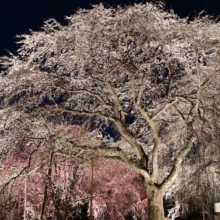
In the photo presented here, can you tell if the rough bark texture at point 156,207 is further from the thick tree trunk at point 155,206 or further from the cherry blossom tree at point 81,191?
the cherry blossom tree at point 81,191

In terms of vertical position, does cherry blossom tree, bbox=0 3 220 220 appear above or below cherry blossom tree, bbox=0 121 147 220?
above

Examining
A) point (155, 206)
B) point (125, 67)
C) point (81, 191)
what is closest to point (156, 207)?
point (155, 206)

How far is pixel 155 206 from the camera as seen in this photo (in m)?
7.29

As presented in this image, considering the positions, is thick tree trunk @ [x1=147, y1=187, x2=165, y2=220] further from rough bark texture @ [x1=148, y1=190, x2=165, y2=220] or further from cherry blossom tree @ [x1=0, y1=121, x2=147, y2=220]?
cherry blossom tree @ [x1=0, y1=121, x2=147, y2=220]

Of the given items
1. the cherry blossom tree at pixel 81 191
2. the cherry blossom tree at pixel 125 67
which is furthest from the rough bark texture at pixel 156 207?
the cherry blossom tree at pixel 81 191

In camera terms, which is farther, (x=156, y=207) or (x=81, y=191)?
(x=81, y=191)

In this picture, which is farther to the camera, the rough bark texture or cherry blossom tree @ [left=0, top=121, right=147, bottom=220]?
cherry blossom tree @ [left=0, top=121, right=147, bottom=220]

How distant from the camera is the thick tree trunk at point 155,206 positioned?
723 cm

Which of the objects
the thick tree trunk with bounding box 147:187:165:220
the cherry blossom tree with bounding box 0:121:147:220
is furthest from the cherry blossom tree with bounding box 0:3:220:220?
the cherry blossom tree with bounding box 0:121:147:220

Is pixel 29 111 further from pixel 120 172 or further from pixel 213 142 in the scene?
pixel 120 172

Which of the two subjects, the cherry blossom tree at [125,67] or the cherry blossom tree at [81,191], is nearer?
the cherry blossom tree at [125,67]

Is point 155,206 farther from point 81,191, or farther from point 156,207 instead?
point 81,191

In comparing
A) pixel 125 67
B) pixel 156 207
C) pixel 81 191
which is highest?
pixel 125 67

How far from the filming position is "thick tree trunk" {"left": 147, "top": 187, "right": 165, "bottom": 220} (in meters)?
7.23
